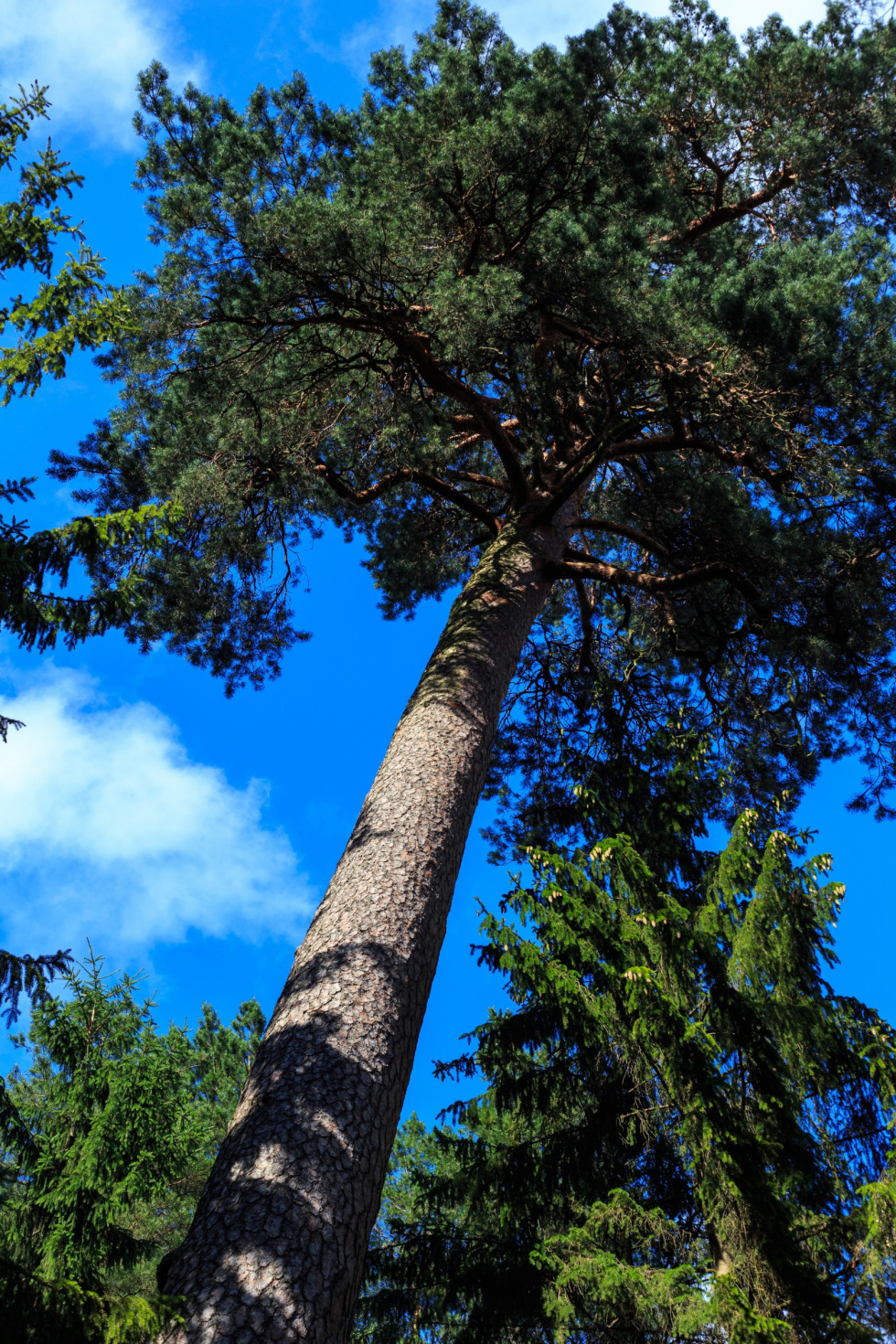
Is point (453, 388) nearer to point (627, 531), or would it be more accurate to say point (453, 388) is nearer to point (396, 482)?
point (396, 482)

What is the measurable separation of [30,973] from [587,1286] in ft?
10.2

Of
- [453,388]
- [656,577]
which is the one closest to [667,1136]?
[656,577]

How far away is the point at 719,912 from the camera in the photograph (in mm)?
5520

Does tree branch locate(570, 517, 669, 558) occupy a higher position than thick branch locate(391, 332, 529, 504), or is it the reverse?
tree branch locate(570, 517, 669, 558)

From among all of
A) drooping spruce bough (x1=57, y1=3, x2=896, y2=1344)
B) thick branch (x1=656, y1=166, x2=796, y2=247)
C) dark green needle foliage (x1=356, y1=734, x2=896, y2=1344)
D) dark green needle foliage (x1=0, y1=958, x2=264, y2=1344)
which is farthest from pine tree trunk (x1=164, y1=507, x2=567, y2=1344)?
thick branch (x1=656, y1=166, x2=796, y2=247)

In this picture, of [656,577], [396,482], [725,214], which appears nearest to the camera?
[656,577]

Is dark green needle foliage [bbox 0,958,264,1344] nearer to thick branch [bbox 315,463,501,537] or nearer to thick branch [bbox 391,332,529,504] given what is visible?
thick branch [bbox 315,463,501,537]

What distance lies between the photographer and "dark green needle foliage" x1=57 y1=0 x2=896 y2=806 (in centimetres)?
658

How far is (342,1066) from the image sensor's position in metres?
3.66

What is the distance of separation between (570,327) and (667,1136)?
6.36 m

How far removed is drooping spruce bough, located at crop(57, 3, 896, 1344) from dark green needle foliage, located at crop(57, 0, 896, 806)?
1.2 inches

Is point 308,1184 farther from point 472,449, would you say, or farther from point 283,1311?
point 472,449

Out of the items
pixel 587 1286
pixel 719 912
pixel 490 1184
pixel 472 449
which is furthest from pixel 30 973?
pixel 472 449

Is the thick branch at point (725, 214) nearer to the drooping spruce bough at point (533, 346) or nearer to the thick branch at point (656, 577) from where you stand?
the drooping spruce bough at point (533, 346)
